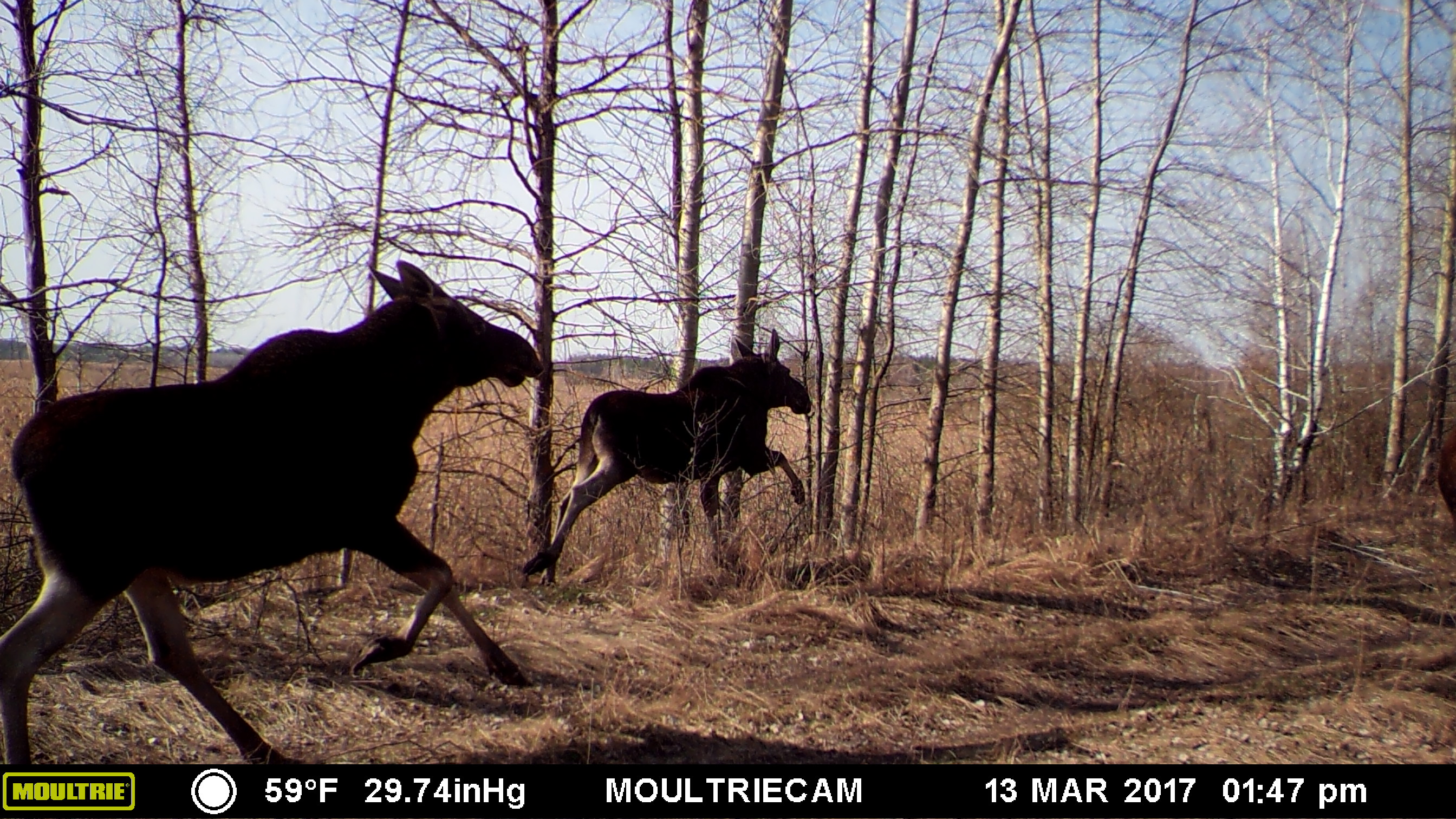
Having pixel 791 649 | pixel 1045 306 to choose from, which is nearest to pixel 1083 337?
pixel 1045 306

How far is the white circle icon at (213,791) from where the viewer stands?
12.6ft

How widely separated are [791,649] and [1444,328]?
1499 cm

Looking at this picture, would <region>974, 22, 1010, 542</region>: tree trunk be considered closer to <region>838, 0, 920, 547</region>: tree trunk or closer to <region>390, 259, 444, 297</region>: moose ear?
<region>838, 0, 920, 547</region>: tree trunk

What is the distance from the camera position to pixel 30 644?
351 cm

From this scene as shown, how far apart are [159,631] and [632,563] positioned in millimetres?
4237

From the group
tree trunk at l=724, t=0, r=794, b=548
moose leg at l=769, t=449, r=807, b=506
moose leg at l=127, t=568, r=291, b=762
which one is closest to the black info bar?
moose leg at l=127, t=568, r=291, b=762

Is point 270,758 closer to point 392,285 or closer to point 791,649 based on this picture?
point 392,285

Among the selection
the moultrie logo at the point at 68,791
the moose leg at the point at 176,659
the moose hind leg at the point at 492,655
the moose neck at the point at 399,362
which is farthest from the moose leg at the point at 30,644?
the moose hind leg at the point at 492,655

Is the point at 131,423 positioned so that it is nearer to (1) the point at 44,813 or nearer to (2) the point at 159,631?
(2) the point at 159,631

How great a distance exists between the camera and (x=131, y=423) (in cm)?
372

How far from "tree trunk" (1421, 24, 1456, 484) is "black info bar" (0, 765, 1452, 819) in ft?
44.4

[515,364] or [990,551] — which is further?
[990,551]

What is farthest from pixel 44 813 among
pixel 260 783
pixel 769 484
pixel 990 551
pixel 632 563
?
pixel 990 551

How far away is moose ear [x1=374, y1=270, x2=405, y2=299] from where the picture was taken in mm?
4434
